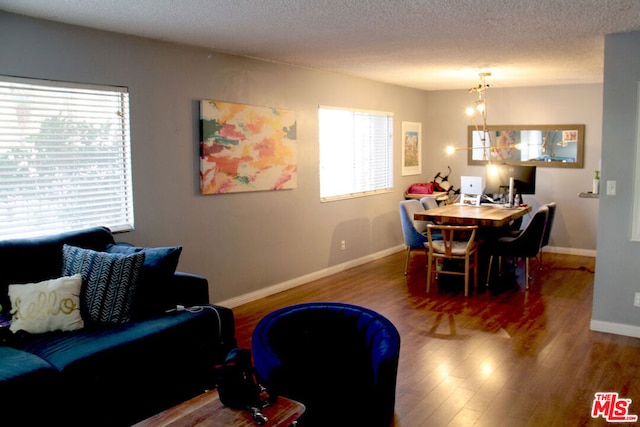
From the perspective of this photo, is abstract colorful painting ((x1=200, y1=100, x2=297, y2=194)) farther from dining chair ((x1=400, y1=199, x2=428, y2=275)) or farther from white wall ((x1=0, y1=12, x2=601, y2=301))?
dining chair ((x1=400, y1=199, x2=428, y2=275))

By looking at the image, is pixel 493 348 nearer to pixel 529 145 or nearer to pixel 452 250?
pixel 452 250

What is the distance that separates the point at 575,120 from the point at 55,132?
6543mm

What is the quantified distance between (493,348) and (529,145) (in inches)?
180

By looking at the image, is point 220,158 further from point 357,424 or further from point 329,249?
point 357,424

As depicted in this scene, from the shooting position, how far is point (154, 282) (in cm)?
349

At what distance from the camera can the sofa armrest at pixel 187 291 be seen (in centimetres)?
365

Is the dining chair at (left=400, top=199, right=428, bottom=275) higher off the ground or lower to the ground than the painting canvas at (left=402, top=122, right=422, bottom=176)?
lower

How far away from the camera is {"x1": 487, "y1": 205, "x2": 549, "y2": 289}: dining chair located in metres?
5.76

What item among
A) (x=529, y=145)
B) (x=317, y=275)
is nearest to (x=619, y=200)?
(x=317, y=275)

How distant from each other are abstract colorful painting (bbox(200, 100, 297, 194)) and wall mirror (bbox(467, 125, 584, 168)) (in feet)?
10.4

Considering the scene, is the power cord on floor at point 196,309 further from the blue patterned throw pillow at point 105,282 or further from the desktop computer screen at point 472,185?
the desktop computer screen at point 472,185

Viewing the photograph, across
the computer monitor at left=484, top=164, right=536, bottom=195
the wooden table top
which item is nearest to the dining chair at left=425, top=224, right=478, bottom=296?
the wooden table top

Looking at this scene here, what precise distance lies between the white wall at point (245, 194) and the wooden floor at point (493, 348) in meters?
0.52

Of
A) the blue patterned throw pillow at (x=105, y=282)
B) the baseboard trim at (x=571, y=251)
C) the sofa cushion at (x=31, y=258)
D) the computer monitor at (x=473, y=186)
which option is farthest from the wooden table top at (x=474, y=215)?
the sofa cushion at (x=31, y=258)
